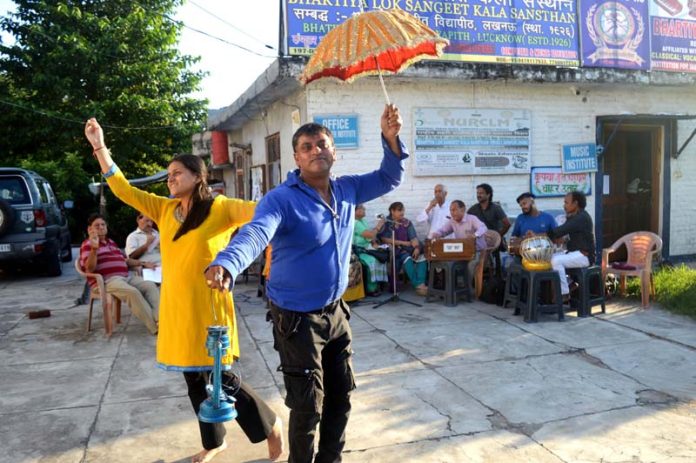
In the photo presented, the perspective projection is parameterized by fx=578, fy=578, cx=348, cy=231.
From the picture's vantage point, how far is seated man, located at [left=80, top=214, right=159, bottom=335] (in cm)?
618

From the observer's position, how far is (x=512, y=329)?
19.8 feet

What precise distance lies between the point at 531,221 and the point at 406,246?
174 centimetres

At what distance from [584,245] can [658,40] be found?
516 centimetres

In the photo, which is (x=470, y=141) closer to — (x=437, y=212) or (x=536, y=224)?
(x=437, y=212)

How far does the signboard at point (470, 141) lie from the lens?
8797 mm

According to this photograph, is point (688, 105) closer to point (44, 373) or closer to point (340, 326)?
point (340, 326)

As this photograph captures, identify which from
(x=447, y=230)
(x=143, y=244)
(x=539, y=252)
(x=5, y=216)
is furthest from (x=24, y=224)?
(x=539, y=252)

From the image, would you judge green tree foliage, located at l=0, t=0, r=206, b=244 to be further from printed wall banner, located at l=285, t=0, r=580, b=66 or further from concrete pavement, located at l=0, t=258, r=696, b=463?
concrete pavement, located at l=0, t=258, r=696, b=463

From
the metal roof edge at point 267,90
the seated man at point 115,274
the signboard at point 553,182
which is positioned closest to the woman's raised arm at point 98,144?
the seated man at point 115,274

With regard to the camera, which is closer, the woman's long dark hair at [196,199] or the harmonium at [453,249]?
the woman's long dark hair at [196,199]

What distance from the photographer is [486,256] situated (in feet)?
26.1

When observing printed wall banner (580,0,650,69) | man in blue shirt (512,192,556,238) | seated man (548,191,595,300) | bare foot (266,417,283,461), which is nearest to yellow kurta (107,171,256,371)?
bare foot (266,417,283,461)

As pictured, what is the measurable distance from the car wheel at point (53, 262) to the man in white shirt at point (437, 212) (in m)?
6.88

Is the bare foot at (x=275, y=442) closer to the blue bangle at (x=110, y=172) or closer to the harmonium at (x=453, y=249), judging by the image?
the blue bangle at (x=110, y=172)
